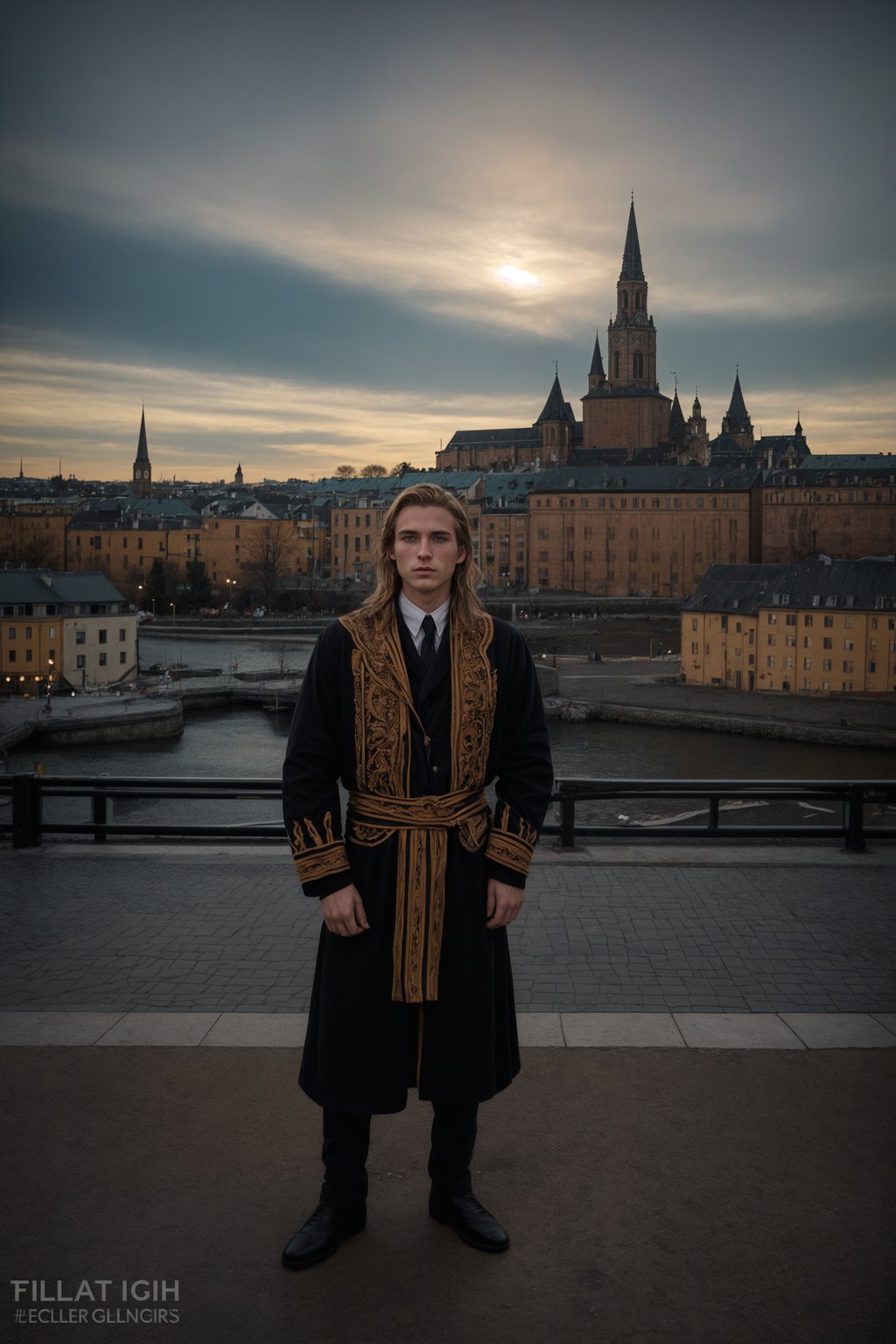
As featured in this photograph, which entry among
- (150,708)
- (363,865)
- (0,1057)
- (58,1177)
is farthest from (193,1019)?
(150,708)

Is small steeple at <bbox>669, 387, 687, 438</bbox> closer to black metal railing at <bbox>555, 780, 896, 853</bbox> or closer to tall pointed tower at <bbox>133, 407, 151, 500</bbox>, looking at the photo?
tall pointed tower at <bbox>133, 407, 151, 500</bbox>

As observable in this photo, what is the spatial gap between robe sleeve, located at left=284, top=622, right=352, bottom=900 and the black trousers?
64 centimetres

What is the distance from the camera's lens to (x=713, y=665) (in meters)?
53.3

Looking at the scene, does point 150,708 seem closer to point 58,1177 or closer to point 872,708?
point 872,708

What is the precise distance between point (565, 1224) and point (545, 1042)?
1167 mm

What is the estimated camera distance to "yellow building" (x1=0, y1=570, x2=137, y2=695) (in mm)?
47125

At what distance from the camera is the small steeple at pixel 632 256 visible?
11719 centimetres

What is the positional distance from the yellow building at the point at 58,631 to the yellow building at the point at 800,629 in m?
27.6

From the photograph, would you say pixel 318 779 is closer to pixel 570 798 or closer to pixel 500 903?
pixel 500 903

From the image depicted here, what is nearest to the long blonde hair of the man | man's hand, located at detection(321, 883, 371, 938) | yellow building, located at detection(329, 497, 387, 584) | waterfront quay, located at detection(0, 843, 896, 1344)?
the man

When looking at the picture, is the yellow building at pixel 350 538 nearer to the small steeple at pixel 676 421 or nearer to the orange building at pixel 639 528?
the orange building at pixel 639 528

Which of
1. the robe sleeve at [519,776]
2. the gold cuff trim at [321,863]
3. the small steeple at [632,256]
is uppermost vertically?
the small steeple at [632,256]

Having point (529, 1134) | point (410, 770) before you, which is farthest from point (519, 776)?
point (529, 1134)

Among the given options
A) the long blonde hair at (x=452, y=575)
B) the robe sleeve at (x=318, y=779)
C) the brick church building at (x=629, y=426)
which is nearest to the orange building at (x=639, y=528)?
the brick church building at (x=629, y=426)
